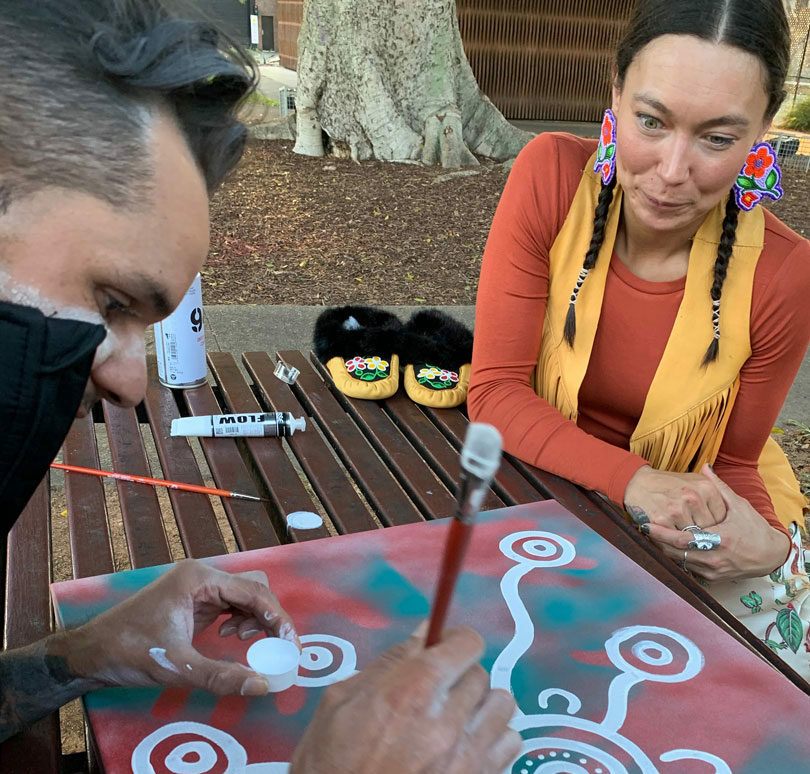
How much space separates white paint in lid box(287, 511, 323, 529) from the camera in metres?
1.48

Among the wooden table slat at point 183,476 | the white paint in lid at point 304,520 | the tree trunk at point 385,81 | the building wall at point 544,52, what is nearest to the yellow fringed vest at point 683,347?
the white paint in lid at point 304,520

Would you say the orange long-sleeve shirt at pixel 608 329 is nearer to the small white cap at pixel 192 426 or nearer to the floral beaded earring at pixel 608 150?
the floral beaded earring at pixel 608 150

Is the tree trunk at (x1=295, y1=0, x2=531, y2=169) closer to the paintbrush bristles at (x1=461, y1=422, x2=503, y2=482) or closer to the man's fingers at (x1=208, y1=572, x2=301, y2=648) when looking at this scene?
the man's fingers at (x1=208, y1=572, x2=301, y2=648)

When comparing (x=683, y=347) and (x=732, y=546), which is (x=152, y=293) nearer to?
(x=732, y=546)

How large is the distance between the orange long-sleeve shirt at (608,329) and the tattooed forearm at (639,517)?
28cm

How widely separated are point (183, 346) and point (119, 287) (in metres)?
1.13

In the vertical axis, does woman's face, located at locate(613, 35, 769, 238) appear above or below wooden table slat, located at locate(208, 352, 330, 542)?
above

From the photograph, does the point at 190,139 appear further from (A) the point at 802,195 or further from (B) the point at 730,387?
(A) the point at 802,195

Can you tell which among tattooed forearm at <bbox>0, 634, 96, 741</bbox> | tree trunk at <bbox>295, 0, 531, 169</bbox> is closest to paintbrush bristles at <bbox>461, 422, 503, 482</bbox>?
tattooed forearm at <bbox>0, 634, 96, 741</bbox>

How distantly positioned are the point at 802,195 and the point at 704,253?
6.50 m

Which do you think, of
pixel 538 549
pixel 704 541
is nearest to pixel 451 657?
pixel 538 549

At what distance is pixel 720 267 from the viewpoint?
1888 mm

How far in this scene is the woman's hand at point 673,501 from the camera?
5.26 ft

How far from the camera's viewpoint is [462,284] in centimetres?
518
